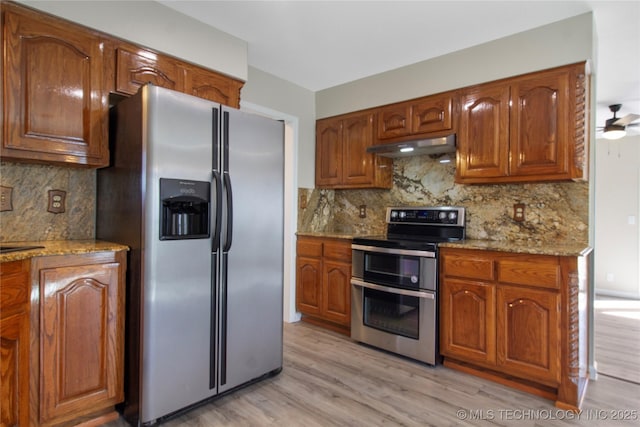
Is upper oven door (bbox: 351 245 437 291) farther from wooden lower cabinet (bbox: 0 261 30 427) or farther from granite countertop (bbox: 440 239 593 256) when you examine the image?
wooden lower cabinet (bbox: 0 261 30 427)

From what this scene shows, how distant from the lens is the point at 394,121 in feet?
11.0

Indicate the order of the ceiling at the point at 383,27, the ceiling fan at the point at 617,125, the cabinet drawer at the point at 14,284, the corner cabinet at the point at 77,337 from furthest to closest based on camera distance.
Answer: the ceiling fan at the point at 617,125, the ceiling at the point at 383,27, the corner cabinet at the point at 77,337, the cabinet drawer at the point at 14,284

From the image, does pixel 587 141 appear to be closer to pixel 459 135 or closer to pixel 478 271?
pixel 459 135

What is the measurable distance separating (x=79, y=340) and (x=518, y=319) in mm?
2536

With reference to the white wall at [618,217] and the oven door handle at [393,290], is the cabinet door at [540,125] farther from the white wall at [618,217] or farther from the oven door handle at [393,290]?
the white wall at [618,217]

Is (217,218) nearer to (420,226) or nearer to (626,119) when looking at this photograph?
(420,226)

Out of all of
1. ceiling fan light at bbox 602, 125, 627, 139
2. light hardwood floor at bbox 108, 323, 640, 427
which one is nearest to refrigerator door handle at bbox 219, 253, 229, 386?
light hardwood floor at bbox 108, 323, 640, 427

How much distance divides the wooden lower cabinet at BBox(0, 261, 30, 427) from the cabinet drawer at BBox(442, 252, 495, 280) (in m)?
2.47

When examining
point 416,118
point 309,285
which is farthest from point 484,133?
point 309,285

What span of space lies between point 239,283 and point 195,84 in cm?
145

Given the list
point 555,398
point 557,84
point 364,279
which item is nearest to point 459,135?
point 557,84

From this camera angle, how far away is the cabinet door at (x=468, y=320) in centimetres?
242

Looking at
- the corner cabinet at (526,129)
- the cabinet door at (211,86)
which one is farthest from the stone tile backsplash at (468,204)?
the cabinet door at (211,86)

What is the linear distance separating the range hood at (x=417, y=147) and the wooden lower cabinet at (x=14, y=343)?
262 cm
